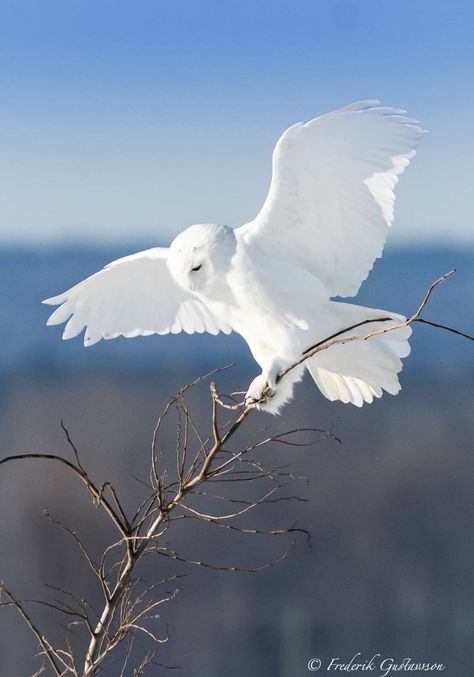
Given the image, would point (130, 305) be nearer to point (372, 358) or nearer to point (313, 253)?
point (313, 253)

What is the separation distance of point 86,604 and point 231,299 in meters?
0.59

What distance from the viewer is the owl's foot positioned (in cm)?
151

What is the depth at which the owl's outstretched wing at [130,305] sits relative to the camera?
1.85 metres

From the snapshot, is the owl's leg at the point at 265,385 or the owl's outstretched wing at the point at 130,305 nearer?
the owl's leg at the point at 265,385

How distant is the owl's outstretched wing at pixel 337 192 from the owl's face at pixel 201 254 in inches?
4.7

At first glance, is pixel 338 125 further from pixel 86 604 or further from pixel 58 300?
pixel 86 604

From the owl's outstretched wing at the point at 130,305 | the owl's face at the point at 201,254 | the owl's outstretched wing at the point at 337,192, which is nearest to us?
the owl's face at the point at 201,254

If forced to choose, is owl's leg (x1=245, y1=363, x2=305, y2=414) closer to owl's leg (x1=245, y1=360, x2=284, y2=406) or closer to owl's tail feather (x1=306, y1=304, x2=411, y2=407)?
owl's leg (x1=245, y1=360, x2=284, y2=406)

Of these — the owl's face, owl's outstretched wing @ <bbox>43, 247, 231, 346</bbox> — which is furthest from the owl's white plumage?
owl's outstretched wing @ <bbox>43, 247, 231, 346</bbox>

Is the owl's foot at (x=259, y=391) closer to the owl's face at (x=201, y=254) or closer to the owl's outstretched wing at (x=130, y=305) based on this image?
the owl's face at (x=201, y=254)

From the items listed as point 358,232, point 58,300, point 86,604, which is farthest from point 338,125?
point 86,604

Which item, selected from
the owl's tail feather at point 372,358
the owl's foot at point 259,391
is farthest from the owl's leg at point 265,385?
the owl's tail feather at point 372,358

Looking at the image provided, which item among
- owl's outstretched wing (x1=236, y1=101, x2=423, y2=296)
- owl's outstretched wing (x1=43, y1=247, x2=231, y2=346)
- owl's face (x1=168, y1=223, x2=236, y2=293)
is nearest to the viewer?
owl's face (x1=168, y1=223, x2=236, y2=293)

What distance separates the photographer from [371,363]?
5.49 ft
